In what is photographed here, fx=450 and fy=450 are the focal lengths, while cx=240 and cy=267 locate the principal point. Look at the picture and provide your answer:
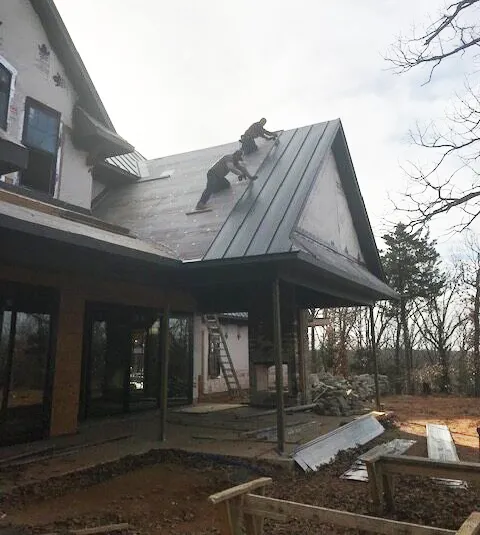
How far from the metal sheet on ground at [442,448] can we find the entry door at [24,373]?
21.0ft

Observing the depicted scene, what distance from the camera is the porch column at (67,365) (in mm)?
7986

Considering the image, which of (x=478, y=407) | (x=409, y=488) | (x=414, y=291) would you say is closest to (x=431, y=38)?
(x=409, y=488)

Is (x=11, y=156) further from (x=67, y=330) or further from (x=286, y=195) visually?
(x=286, y=195)

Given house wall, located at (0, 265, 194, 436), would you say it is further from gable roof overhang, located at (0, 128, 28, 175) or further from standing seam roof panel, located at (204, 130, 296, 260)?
gable roof overhang, located at (0, 128, 28, 175)

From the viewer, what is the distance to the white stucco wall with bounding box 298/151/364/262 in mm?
10508

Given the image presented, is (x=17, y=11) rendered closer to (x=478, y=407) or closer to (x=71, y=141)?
(x=71, y=141)

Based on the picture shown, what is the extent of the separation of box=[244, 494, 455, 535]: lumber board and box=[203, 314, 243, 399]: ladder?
1422 cm

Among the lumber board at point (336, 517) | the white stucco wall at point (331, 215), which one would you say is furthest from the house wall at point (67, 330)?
the lumber board at point (336, 517)

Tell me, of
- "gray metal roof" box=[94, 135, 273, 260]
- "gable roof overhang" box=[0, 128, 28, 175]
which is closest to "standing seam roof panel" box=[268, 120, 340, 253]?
"gray metal roof" box=[94, 135, 273, 260]

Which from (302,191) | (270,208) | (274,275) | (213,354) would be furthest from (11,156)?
(213,354)

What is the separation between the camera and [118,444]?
746 centimetres

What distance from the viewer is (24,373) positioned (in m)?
7.59

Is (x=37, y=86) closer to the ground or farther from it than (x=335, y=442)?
farther from it

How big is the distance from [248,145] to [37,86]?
17.8 ft
